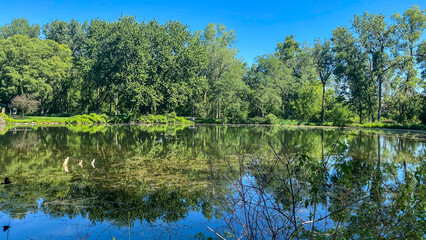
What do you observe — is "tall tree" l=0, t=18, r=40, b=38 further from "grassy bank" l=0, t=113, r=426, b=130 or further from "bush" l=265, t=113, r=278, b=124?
"bush" l=265, t=113, r=278, b=124

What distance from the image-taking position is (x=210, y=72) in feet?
173

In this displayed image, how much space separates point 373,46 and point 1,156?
4928cm

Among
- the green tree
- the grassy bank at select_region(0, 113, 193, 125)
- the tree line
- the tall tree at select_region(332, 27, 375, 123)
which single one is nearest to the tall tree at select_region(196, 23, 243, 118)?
the tree line

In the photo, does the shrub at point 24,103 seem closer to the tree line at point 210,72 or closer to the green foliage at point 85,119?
the tree line at point 210,72

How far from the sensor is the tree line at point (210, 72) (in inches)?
1682

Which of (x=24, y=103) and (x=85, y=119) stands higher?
(x=24, y=103)

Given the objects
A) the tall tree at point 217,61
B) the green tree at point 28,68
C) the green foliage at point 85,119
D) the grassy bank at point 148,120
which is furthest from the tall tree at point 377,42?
the green tree at point 28,68

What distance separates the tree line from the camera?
42719mm

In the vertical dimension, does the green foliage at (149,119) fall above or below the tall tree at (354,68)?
below

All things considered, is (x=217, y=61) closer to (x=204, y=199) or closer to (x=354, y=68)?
(x=354, y=68)

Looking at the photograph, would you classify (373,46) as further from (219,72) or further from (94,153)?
(94,153)

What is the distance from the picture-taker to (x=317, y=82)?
2317 inches

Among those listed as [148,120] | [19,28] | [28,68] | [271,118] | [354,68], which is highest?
[19,28]

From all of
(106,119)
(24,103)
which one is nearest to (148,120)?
(106,119)
